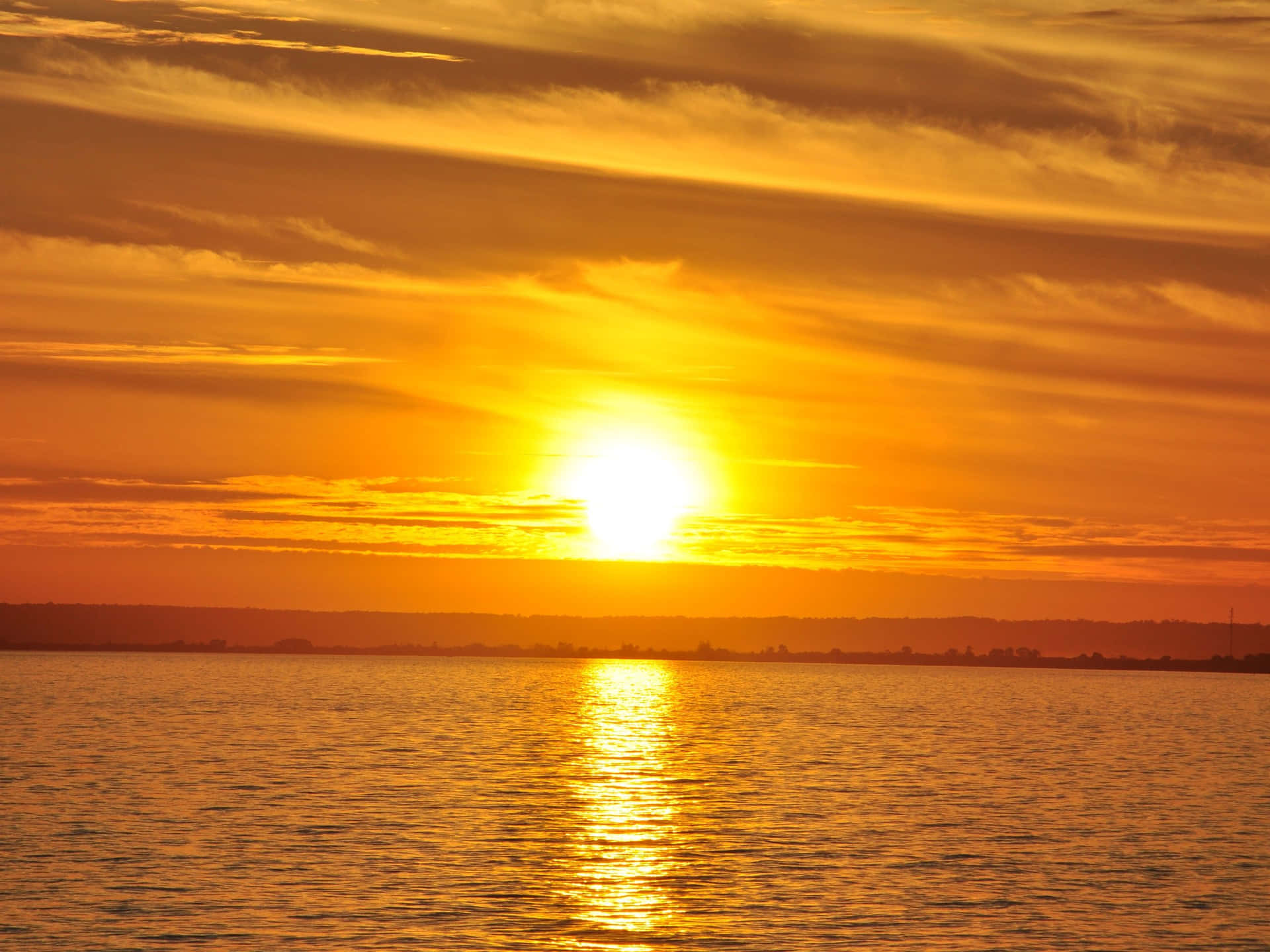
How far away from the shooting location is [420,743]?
15050 cm

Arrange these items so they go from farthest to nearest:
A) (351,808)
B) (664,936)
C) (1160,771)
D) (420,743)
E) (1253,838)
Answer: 1. (420,743)
2. (1160,771)
3. (351,808)
4. (1253,838)
5. (664,936)

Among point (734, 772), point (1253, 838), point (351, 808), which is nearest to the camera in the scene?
point (1253, 838)

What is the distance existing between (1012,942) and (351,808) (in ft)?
155

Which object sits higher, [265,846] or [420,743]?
[420,743]

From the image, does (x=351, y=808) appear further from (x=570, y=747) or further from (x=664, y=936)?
(x=570, y=747)

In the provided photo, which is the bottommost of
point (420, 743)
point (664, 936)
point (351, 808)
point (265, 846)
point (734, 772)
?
A: point (664, 936)

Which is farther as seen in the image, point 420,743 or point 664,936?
point 420,743

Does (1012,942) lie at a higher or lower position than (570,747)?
lower

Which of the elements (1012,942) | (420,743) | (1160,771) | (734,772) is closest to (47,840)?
(1012,942)

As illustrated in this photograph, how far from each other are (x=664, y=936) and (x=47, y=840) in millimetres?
36788

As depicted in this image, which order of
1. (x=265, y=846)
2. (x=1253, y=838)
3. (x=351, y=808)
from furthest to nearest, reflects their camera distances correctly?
(x=351, y=808), (x=1253, y=838), (x=265, y=846)

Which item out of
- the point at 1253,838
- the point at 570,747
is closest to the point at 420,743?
the point at 570,747

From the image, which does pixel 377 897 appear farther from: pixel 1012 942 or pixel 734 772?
pixel 734 772

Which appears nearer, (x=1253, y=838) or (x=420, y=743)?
(x=1253, y=838)
